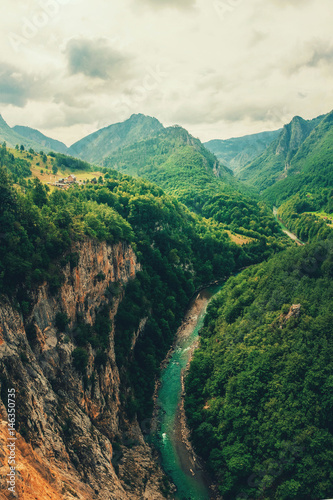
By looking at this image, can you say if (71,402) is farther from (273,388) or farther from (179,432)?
(273,388)

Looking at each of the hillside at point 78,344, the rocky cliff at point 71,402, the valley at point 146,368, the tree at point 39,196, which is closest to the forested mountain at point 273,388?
the valley at point 146,368

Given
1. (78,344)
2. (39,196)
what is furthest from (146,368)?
(39,196)

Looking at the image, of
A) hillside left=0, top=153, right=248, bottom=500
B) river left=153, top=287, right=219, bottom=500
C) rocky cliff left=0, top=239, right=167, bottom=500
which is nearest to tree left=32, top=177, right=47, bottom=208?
hillside left=0, top=153, right=248, bottom=500

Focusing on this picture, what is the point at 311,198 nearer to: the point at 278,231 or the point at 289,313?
the point at 278,231

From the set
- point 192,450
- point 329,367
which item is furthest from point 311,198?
point 192,450

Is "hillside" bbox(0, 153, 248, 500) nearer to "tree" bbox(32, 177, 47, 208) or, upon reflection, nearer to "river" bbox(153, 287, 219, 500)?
"tree" bbox(32, 177, 47, 208)

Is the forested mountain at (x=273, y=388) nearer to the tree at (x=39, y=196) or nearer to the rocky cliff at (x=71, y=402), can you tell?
the rocky cliff at (x=71, y=402)
